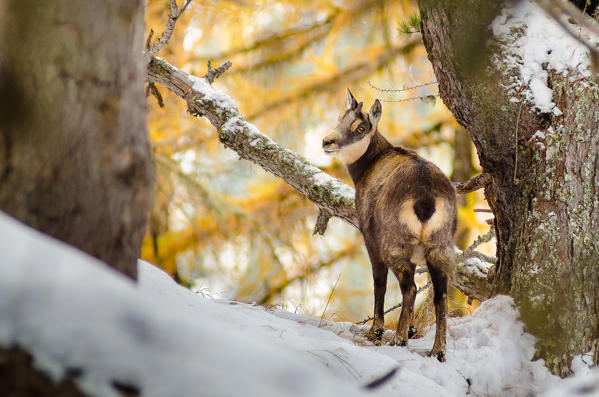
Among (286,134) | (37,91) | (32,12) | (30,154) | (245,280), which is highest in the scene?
(286,134)

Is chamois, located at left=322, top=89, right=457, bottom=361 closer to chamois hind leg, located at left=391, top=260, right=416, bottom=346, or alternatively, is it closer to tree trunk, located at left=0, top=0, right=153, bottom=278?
chamois hind leg, located at left=391, top=260, right=416, bottom=346

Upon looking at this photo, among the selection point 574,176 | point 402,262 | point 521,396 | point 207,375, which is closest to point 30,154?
point 207,375

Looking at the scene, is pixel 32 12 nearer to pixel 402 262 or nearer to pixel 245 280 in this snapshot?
pixel 402 262

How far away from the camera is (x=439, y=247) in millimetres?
3650

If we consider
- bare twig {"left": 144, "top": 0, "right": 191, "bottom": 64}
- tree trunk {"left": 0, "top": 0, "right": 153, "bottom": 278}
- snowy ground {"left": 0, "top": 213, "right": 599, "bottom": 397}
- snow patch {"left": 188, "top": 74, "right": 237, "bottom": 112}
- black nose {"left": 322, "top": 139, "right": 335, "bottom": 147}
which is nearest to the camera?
snowy ground {"left": 0, "top": 213, "right": 599, "bottom": 397}

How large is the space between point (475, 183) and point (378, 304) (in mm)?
1141

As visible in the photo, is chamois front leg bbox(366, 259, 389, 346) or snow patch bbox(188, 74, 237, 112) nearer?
chamois front leg bbox(366, 259, 389, 346)

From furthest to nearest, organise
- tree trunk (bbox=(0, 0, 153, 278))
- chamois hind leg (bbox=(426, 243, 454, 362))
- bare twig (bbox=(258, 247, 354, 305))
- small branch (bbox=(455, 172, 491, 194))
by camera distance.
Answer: bare twig (bbox=(258, 247, 354, 305)), small branch (bbox=(455, 172, 491, 194)), chamois hind leg (bbox=(426, 243, 454, 362)), tree trunk (bbox=(0, 0, 153, 278))

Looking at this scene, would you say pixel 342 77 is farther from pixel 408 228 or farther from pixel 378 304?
pixel 408 228

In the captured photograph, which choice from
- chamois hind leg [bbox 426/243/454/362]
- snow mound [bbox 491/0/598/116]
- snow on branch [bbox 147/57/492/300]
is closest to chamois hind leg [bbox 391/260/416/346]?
chamois hind leg [bbox 426/243/454/362]

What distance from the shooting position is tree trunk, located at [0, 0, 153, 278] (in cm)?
175

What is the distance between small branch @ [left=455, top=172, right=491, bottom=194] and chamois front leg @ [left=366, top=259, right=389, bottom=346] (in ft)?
2.94

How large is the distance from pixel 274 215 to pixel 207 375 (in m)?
6.88

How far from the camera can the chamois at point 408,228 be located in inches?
143
